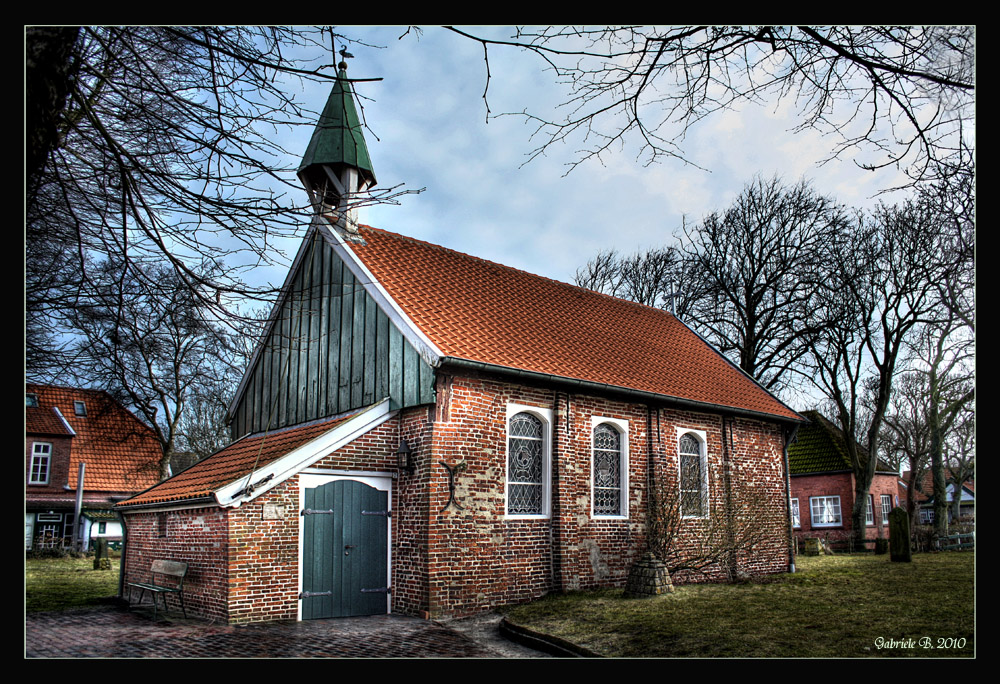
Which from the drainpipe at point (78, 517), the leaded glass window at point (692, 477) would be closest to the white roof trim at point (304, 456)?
the leaded glass window at point (692, 477)

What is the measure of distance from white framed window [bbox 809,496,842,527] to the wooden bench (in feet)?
90.3

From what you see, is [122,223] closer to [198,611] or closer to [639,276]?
[198,611]

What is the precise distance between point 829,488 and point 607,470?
70.5 feet

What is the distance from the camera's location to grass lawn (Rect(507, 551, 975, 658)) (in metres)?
8.27

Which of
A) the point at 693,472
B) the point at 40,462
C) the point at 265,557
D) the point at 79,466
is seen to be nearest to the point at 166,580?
the point at 265,557

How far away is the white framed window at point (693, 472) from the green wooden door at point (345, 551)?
576 centimetres

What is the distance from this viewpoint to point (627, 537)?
47.8 ft

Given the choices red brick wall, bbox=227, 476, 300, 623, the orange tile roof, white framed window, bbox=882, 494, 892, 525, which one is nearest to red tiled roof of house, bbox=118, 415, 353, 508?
red brick wall, bbox=227, 476, 300, 623

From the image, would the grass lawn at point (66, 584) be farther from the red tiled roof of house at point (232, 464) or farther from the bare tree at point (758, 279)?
the bare tree at point (758, 279)

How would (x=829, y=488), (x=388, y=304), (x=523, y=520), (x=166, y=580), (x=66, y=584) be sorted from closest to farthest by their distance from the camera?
(x=166, y=580) < (x=523, y=520) < (x=388, y=304) < (x=66, y=584) < (x=829, y=488)

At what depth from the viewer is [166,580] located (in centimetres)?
1242

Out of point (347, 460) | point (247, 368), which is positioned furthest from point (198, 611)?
point (247, 368)

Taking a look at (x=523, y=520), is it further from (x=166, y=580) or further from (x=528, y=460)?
(x=166, y=580)

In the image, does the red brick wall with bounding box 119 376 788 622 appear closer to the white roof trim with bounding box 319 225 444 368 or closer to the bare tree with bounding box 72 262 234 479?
the white roof trim with bounding box 319 225 444 368
